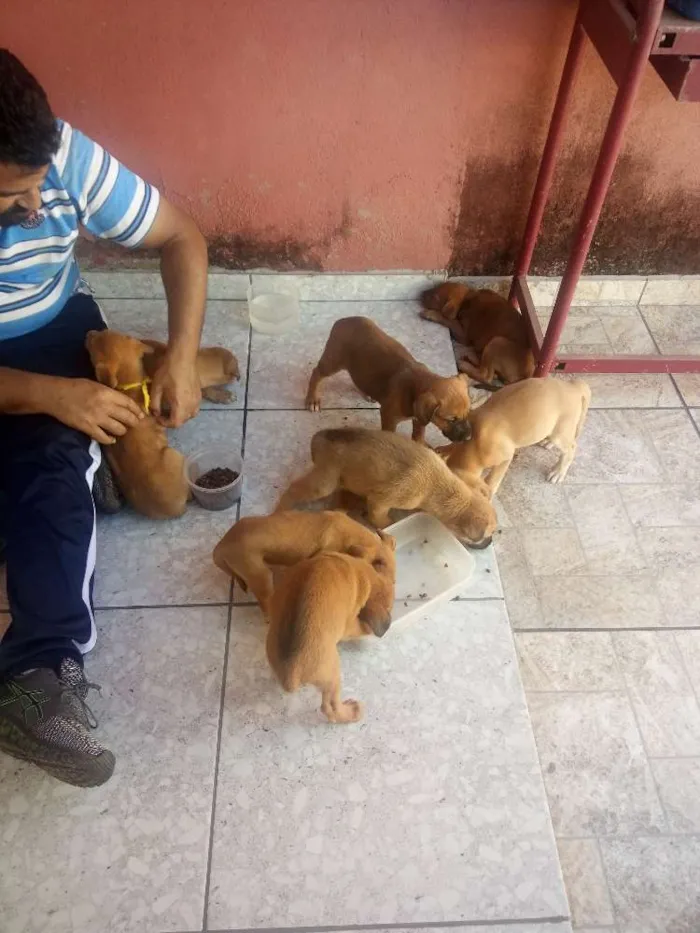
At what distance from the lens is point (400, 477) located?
2070 mm

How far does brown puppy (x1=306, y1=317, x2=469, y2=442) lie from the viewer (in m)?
2.23

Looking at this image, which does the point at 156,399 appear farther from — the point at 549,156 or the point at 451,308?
the point at 549,156

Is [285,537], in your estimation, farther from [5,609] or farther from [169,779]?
[5,609]

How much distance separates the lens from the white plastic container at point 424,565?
2123mm

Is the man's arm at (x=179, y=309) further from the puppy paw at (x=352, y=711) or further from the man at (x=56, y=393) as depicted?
the puppy paw at (x=352, y=711)

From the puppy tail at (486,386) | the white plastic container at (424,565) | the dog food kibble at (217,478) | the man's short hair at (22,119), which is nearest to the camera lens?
the man's short hair at (22,119)

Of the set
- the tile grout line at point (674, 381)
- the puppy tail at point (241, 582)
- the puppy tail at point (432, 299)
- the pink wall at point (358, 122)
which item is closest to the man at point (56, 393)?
the puppy tail at point (241, 582)

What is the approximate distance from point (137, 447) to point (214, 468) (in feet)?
1.13

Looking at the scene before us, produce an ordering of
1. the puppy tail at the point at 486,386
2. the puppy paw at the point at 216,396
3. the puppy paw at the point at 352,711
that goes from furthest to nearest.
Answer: the puppy tail at the point at 486,386
the puppy paw at the point at 216,396
the puppy paw at the point at 352,711

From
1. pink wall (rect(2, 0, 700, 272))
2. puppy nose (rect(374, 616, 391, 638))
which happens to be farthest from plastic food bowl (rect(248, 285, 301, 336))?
puppy nose (rect(374, 616, 391, 638))

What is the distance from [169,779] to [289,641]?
0.56 meters

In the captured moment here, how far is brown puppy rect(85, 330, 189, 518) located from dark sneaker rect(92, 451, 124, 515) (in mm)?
22

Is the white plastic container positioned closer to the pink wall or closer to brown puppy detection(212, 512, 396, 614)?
brown puppy detection(212, 512, 396, 614)

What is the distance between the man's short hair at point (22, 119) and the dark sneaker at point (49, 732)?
121 cm
